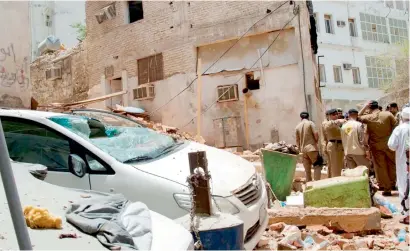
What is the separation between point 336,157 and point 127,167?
18.0ft

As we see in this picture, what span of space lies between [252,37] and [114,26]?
20.1ft

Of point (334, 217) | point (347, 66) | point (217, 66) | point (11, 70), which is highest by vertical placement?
point (347, 66)

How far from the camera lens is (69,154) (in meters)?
3.71

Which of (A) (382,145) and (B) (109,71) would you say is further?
(B) (109,71)

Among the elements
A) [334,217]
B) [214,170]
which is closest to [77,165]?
[214,170]

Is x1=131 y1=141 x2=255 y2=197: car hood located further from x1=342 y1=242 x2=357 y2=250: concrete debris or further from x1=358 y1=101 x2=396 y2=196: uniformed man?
x1=358 y1=101 x2=396 y2=196: uniformed man

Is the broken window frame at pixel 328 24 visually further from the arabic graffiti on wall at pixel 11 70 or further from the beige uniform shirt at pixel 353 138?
the arabic graffiti on wall at pixel 11 70

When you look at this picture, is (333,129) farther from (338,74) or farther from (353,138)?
(338,74)

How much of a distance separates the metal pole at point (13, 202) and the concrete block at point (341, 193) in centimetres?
472

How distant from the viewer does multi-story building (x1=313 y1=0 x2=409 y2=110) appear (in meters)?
→ 25.6

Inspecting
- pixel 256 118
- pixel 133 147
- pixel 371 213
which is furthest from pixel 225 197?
pixel 256 118

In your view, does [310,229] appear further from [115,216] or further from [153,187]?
[115,216]

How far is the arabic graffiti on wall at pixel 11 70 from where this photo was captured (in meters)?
7.02

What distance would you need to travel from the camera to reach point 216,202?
3.33m
